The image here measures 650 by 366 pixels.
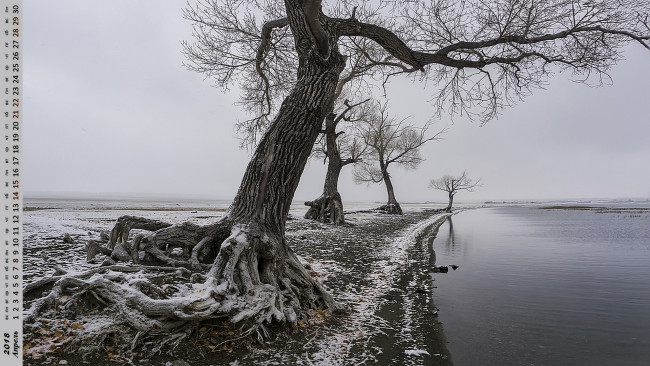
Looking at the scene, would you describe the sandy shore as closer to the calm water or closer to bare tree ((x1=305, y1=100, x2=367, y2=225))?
the calm water

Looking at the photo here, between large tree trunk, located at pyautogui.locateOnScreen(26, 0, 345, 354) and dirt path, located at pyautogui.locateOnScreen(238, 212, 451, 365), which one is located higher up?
large tree trunk, located at pyautogui.locateOnScreen(26, 0, 345, 354)

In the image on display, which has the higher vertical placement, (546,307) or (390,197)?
(390,197)

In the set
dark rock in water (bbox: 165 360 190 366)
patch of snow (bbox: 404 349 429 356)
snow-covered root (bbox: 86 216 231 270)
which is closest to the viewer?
dark rock in water (bbox: 165 360 190 366)

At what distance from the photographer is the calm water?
4145 millimetres

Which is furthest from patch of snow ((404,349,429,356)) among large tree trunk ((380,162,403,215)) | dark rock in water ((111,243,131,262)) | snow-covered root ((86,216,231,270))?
large tree trunk ((380,162,403,215))

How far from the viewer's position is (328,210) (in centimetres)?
1820

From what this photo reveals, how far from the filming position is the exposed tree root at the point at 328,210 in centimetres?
1770

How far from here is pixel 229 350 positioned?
3527 mm

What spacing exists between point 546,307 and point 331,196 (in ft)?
42.6

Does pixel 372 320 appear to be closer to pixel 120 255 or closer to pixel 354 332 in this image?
pixel 354 332

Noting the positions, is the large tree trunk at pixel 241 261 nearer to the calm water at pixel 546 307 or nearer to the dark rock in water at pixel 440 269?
the calm water at pixel 546 307

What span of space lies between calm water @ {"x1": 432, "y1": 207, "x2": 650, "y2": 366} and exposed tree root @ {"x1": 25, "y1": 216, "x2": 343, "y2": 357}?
2118 mm

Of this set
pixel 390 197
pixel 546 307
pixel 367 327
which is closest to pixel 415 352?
pixel 367 327

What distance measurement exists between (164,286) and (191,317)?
3.45ft
